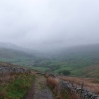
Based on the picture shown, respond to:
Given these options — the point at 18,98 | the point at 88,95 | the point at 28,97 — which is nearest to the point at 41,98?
the point at 28,97

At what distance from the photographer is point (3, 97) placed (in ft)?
64.8

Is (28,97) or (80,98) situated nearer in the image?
(80,98)

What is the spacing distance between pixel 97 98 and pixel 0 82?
12.9 m

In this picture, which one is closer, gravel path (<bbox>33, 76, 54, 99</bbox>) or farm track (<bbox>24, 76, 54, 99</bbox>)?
farm track (<bbox>24, 76, 54, 99</bbox>)

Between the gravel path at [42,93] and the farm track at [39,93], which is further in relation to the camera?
the gravel path at [42,93]

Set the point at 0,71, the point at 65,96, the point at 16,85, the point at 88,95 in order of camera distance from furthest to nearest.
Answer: the point at 0,71 → the point at 16,85 → the point at 65,96 → the point at 88,95

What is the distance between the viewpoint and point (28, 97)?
2423cm

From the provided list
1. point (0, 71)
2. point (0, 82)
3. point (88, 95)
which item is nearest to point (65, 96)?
point (88, 95)

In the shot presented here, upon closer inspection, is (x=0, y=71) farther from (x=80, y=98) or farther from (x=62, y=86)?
(x=80, y=98)

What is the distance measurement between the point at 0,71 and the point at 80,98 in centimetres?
1518

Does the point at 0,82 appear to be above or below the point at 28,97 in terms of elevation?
above

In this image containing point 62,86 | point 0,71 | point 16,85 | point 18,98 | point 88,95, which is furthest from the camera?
point 0,71

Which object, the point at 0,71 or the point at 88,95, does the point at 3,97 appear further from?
the point at 0,71

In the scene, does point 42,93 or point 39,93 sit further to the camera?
point 42,93
